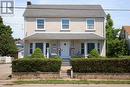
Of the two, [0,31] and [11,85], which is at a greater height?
[0,31]

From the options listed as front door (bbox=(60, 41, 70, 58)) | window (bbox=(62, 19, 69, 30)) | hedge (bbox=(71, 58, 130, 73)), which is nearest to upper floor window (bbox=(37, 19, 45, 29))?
window (bbox=(62, 19, 69, 30))

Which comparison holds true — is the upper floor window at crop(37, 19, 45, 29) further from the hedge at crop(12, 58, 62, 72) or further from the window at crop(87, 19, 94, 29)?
the hedge at crop(12, 58, 62, 72)

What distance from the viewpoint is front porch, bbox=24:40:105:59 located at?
41.0 meters

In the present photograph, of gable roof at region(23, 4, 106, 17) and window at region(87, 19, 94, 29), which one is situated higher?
gable roof at region(23, 4, 106, 17)

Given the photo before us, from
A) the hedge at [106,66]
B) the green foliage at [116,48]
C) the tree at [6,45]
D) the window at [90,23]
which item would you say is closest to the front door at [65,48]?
the window at [90,23]

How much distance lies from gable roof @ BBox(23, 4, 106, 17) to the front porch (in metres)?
3.45

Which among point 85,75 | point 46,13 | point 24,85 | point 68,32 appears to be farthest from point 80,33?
point 24,85

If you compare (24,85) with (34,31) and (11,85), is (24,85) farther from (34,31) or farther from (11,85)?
(34,31)

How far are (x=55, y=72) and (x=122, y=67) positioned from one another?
5.60 m

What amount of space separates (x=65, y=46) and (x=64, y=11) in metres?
5.11

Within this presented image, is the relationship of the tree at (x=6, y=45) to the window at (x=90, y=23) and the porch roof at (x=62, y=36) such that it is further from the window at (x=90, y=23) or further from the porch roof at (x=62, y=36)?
the window at (x=90, y=23)

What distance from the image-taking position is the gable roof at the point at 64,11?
1656 inches

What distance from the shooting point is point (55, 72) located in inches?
1086

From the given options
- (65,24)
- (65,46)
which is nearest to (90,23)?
(65,24)
